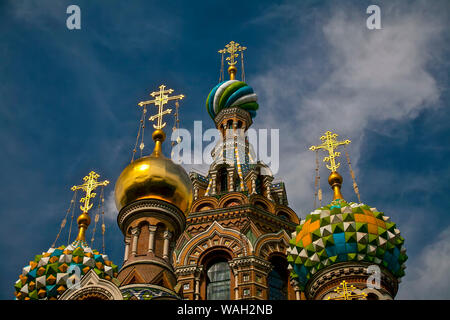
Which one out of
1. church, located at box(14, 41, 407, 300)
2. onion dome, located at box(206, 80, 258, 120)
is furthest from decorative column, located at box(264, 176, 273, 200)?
onion dome, located at box(206, 80, 258, 120)

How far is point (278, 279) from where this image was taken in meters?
17.8

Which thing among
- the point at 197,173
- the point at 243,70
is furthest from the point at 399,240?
the point at 243,70

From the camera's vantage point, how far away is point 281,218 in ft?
61.8

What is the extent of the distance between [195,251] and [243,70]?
8151 millimetres

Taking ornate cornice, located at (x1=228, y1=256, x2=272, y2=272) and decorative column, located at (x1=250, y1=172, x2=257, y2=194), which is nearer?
ornate cornice, located at (x1=228, y1=256, x2=272, y2=272)

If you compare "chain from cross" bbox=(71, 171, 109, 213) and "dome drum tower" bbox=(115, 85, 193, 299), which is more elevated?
"chain from cross" bbox=(71, 171, 109, 213)

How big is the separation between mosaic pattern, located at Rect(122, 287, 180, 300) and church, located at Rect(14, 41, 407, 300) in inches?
1.0

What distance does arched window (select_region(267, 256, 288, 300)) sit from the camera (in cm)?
1741

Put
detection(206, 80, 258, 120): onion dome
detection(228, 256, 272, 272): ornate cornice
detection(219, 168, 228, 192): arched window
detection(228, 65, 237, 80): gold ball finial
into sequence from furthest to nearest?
1. detection(228, 65, 237, 80): gold ball finial
2. detection(206, 80, 258, 120): onion dome
3. detection(219, 168, 228, 192): arched window
4. detection(228, 256, 272, 272): ornate cornice

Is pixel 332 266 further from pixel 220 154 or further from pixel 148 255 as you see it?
pixel 220 154

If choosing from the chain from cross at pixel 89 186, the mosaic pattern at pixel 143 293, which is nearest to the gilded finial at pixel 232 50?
the chain from cross at pixel 89 186

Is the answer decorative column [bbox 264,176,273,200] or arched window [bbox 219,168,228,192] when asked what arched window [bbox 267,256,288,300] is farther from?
arched window [bbox 219,168,228,192]

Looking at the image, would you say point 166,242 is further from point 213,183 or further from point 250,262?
point 213,183

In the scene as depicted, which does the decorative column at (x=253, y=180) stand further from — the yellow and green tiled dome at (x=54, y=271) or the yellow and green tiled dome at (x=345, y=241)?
the yellow and green tiled dome at (x=54, y=271)
